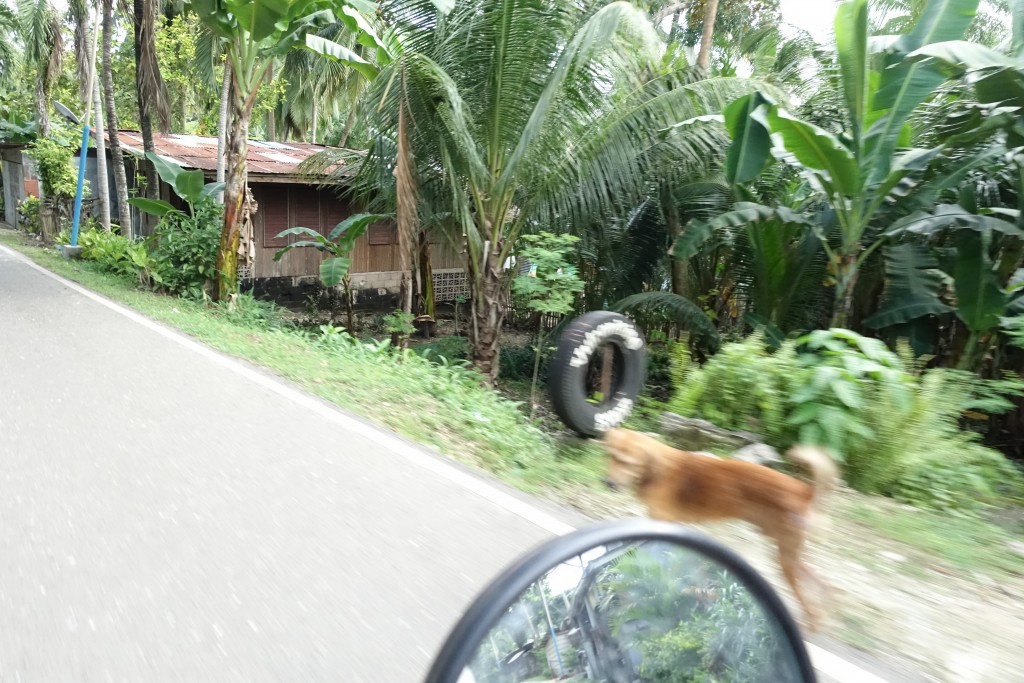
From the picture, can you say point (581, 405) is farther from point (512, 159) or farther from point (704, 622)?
point (704, 622)

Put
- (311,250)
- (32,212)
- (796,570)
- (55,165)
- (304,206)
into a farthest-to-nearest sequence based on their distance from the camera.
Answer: (32,212) < (55,165) < (311,250) < (304,206) < (796,570)

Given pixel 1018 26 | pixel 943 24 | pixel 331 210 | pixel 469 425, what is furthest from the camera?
pixel 331 210

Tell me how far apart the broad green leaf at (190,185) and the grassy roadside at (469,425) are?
2.95 m

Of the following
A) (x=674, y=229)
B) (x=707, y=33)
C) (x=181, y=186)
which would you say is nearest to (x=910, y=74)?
(x=674, y=229)

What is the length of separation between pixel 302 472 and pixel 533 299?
673 centimetres

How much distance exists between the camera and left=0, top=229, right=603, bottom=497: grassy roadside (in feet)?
16.1

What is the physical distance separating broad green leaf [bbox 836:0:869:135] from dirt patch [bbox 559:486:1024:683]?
15.7 ft

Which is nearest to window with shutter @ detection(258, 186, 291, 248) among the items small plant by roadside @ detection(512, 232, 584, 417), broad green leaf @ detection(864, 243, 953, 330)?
small plant by roadside @ detection(512, 232, 584, 417)

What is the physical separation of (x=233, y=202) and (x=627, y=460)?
998 cm

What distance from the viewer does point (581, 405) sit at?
6316 mm

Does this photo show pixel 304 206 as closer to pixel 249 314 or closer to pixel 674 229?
pixel 249 314

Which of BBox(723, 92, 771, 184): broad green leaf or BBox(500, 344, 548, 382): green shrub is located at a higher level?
BBox(723, 92, 771, 184): broad green leaf

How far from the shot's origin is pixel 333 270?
12742mm

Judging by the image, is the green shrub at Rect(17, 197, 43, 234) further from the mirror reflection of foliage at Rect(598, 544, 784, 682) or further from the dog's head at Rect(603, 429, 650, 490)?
the mirror reflection of foliage at Rect(598, 544, 784, 682)
